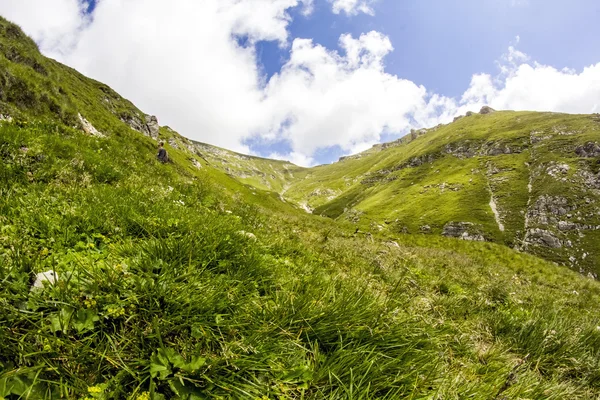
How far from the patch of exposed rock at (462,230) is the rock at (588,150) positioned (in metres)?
98.1

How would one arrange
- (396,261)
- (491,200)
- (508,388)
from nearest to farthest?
(508,388)
(396,261)
(491,200)

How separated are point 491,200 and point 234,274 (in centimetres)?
21437

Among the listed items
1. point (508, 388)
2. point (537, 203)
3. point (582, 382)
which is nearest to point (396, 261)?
point (582, 382)

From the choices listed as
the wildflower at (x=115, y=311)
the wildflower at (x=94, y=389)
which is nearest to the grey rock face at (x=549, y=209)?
the wildflower at (x=115, y=311)

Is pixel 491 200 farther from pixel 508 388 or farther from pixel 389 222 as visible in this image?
pixel 508 388

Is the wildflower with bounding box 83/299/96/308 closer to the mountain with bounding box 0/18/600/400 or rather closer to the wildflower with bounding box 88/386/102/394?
the mountain with bounding box 0/18/600/400

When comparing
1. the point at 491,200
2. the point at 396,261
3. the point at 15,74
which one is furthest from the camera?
the point at 491,200

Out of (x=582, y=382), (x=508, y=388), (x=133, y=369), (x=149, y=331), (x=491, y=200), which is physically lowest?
(x=582, y=382)

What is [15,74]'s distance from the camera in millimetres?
16891

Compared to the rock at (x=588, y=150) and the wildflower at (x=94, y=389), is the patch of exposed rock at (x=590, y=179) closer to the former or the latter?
the rock at (x=588, y=150)

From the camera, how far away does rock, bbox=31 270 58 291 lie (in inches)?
128

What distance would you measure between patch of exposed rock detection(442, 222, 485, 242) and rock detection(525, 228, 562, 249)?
22840 mm

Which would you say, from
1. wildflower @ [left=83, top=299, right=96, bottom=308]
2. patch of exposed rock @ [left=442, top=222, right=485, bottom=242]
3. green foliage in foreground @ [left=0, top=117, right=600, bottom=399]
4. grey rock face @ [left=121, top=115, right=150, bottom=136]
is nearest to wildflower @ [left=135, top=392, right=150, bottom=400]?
green foliage in foreground @ [left=0, top=117, right=600, bottom=399]

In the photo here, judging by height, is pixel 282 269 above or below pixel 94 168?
below
